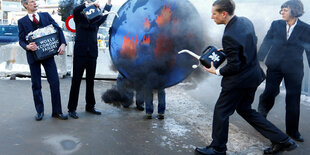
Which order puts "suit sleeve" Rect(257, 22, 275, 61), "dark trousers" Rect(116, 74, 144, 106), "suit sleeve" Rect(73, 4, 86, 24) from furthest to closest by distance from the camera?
"dark trousers" Rect(116, 74, 144, 106)
"suit sleeve" Rect(73, 4, 86, 24)
"suit sleeve" Rect(257, 22, 275, 61)

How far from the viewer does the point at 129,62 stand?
2885 millimetres

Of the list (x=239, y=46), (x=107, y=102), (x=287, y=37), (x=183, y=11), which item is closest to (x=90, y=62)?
(x=107, y=102)

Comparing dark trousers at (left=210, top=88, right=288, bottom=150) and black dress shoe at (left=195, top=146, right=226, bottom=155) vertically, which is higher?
dark trousers at (left=210, top=88, right=288, bottom=150)

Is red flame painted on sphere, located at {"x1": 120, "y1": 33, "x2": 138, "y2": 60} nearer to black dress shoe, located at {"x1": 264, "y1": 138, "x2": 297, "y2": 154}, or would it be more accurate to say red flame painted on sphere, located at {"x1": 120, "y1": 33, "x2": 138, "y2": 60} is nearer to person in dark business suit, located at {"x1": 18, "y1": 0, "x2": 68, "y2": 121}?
person in dark business suit, located at {"x1": 18, "y1": 0, "x2": 68, "y2": 121}

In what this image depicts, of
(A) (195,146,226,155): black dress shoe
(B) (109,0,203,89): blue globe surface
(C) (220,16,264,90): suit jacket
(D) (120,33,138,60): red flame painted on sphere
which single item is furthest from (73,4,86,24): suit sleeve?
(A) (195,146,226,155): black dress shoe

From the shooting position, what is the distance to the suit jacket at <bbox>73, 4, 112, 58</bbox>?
3730 millimetres

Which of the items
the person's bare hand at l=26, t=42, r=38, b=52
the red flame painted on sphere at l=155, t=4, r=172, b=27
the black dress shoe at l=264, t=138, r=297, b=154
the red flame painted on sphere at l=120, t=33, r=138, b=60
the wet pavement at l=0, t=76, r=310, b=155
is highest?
the red flame painted on sphere at l=155, t=4, r=172, b=27

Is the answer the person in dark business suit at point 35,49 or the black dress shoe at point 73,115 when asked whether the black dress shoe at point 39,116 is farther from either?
the black dress shoe at point 73,115

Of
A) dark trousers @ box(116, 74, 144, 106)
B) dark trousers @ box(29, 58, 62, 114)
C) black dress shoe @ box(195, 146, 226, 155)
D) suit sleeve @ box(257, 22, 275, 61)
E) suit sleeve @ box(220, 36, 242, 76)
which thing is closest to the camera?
suit sleeve @ box(220, 36, 242, 76)

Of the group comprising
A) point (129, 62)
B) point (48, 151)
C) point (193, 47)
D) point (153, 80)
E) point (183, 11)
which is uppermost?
point (183, 11)

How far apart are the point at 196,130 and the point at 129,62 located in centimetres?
142

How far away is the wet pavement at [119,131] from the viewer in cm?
298

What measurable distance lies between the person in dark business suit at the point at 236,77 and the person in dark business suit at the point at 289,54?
0.78 meters

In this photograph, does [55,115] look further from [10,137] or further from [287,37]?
[287,37]
